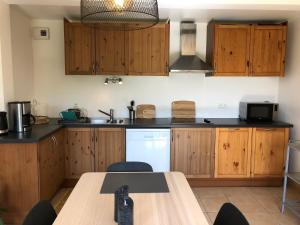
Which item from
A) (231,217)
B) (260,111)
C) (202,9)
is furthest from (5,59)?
(260,111)

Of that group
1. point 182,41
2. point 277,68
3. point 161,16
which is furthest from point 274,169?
point 161,16

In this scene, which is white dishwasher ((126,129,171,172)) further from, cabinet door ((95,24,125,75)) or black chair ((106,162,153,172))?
black chair ((106,162,153,172))

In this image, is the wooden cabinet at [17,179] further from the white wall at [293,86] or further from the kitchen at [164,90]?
the white wall at [293,86]

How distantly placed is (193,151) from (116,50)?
1776mm

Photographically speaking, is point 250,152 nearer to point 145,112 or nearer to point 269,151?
point 269,151

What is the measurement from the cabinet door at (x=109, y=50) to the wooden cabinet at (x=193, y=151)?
4.03ft

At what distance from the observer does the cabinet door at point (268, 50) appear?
3.76 metres

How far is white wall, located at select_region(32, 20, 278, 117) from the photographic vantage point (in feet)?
13.2

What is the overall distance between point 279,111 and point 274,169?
940mm

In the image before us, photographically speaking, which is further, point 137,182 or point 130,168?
point 130,168

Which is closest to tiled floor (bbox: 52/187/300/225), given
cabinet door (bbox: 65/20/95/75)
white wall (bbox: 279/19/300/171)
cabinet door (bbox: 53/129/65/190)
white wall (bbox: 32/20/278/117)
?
cabinet door (bbox: 53/129/65/190)

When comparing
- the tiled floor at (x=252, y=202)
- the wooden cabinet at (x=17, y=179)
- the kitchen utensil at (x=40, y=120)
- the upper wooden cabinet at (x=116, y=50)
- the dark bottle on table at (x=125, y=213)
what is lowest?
the tiled floor at (x=252, y=202)

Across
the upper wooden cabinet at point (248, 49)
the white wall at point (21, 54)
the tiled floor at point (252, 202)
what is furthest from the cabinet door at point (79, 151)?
the upper wooden cabinet at point (248, 49)

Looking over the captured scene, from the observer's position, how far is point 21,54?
3.53m
